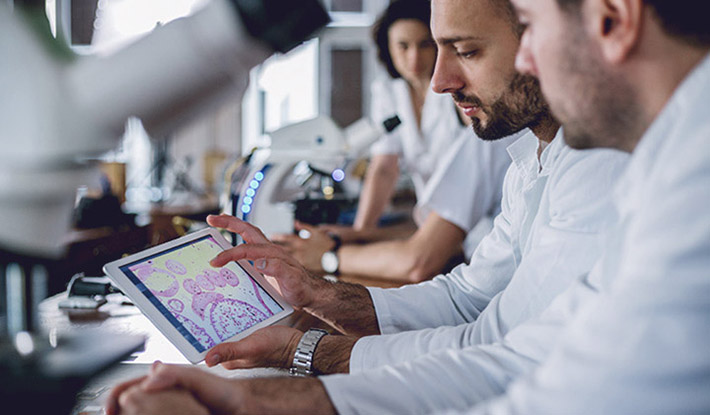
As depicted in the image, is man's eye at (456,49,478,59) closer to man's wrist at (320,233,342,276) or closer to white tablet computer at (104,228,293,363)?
white tablet computer at (104,228,293,363)

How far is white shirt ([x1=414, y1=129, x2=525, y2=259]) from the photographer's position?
1.93m

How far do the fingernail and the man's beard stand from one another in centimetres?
77

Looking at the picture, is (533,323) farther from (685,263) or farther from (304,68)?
(304,68)

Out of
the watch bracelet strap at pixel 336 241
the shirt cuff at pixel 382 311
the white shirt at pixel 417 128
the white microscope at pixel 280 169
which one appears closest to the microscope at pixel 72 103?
the shirt cuff at pixel 382 311

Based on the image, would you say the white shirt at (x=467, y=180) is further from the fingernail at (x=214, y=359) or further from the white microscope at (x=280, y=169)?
the fingernail at (x=214, y=359)

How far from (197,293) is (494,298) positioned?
0.52m

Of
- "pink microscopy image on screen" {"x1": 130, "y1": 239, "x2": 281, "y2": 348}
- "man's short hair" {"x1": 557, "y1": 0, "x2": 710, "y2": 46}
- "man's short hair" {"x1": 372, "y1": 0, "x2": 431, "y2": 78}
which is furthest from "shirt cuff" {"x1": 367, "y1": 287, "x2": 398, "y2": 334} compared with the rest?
"man's short hair" {"x1": 372, "y1": 0, "x2": 431, "y2": 78}

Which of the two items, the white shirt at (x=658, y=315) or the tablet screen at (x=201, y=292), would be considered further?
the tablet screen at (x=201, y=292)

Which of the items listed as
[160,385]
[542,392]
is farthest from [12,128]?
[542,392]

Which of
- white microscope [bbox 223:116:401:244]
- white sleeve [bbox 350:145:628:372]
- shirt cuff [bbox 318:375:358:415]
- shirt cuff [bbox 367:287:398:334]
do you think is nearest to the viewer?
shirt cuff [bbox 318:375:358:415]

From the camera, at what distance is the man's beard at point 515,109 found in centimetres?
125

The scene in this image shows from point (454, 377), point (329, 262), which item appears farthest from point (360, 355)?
point (329, 262)

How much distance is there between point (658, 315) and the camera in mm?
536

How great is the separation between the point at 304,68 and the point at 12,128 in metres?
7.22
